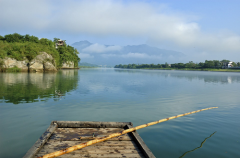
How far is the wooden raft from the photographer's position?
17.3ft

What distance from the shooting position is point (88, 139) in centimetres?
643

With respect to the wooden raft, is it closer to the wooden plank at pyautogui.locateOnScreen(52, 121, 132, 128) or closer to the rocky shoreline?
the wooden plank at pyautogui.locateOnScreen(52, 121, 132, 128)

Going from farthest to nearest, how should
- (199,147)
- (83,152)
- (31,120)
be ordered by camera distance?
(31,120), (199,147), (83,152)

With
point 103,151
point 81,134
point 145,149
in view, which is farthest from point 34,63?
point 145,149

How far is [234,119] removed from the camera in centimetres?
1216

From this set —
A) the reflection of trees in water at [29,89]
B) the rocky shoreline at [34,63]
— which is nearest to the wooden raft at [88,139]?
the reflection of trees in water at [29,89]

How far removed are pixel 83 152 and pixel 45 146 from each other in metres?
1.42

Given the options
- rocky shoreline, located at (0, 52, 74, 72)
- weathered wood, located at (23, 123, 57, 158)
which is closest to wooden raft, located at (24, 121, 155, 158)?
weathered wood, located at (23, 123, 57, 158)

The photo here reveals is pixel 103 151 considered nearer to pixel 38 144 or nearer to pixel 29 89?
pixel 38 144

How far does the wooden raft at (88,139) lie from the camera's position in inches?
207

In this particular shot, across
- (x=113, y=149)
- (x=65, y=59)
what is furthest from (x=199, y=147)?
(x=65, y=59)

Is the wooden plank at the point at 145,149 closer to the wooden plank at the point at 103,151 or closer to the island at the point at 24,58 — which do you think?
the wooden plank at the point at 103,151

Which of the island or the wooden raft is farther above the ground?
the island

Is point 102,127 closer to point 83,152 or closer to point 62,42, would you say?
point 83,152
